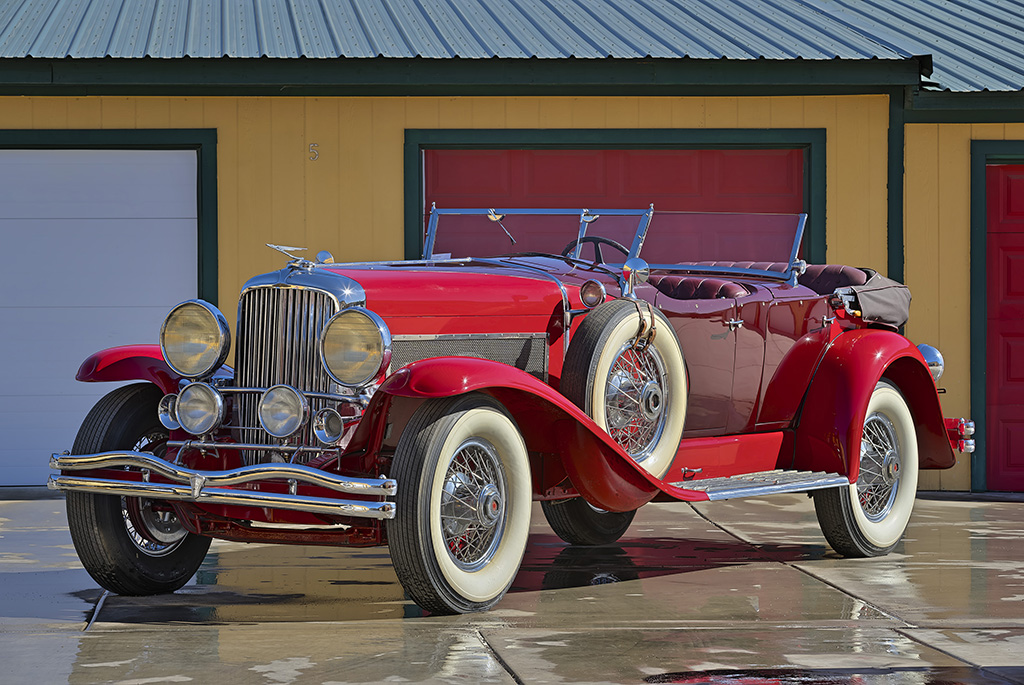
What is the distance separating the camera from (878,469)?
6621mm

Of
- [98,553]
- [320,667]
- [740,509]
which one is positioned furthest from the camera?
[740,509]

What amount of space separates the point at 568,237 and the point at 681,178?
9.78 ft

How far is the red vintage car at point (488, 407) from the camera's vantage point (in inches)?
187

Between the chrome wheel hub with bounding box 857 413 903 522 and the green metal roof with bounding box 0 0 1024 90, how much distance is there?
126 inches

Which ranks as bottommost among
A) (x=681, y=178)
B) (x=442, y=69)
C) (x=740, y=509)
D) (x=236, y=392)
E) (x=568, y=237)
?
(x=740, y=509)

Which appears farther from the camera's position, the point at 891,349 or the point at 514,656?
the point at 891,349

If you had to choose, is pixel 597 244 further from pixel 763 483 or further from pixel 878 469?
pixel 878 469

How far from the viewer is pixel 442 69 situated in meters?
8.86

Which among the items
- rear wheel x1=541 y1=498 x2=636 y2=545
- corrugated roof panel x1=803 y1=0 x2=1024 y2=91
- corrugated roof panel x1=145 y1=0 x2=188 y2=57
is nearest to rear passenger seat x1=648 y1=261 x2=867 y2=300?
rear wheel x1=541 y1=498 x2=636 y2=545

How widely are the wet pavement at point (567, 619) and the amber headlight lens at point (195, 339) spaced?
2.91ft

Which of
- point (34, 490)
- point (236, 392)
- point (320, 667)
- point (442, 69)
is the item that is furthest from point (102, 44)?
point (320, 667)

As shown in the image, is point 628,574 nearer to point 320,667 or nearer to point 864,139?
point 320,667

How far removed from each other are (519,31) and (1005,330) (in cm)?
389

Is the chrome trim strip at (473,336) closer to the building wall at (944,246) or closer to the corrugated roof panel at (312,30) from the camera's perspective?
the corrugated roof panel at (312,30)
